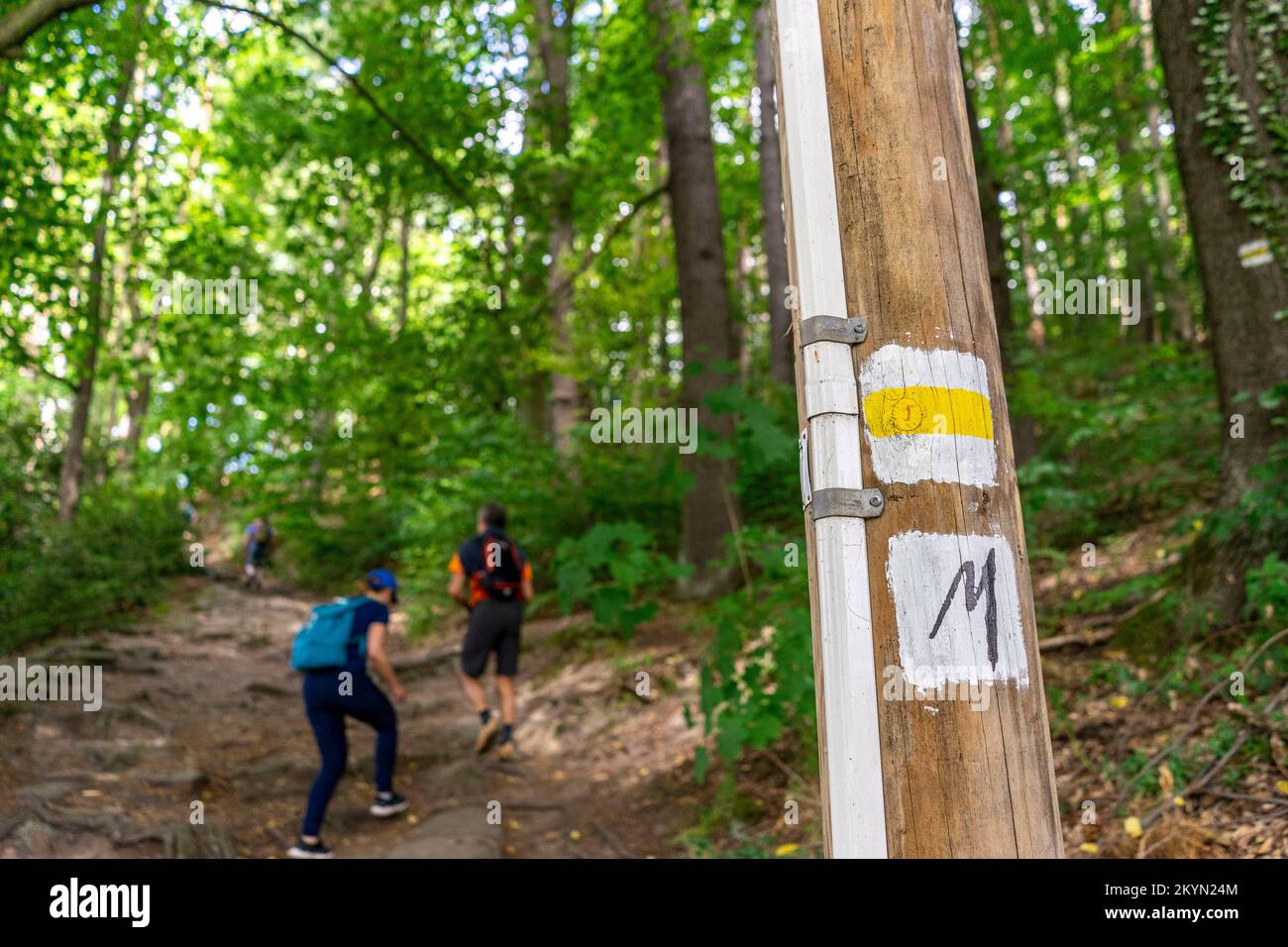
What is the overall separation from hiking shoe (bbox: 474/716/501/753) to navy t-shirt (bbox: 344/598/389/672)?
196 centimetres

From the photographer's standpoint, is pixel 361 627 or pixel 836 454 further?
pixel 361 627

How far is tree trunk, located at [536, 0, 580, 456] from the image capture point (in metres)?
11.0

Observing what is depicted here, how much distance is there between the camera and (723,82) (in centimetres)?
2117

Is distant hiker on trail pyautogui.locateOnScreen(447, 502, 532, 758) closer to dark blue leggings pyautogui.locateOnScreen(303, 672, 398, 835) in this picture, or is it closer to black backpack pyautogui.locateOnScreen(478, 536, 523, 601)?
black backpack pyautogui.locateOnScreen(478, 536, 523, 601)

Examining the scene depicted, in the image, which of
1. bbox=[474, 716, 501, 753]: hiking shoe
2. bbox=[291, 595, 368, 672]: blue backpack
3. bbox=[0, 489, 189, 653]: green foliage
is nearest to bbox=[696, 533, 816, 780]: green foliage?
bbox=[291, 595, 368, 672]: blue backpack

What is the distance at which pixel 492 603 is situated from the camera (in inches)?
324

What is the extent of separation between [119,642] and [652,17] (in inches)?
407

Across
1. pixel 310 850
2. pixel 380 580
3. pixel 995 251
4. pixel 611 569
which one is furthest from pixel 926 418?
pixel 995 251

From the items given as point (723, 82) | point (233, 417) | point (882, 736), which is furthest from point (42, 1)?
point (723, 82)

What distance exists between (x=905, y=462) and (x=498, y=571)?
259 inches

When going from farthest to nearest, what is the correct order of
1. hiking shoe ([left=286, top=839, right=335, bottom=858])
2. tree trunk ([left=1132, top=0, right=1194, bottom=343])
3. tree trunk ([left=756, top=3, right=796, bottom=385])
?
tree trunk ([left=1132, top=0, right=1194, bottom=343]), tree trunk ([left=756, top=3, right=796, bottom=385]), hiking shoe ([left=286, top=839, right=335, bottom=858])
